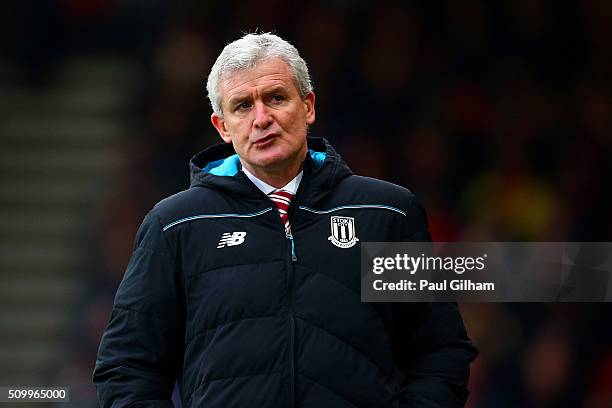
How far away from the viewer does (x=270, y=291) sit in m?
1.85

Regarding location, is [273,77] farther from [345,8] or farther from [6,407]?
[345,8]

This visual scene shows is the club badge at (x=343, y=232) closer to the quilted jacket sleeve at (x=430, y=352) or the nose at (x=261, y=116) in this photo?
the quilted jacket sleeve at (x=430, y=352)

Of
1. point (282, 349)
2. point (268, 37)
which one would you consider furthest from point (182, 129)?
point (282, 349)

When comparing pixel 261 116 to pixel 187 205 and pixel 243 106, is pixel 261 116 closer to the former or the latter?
pixel 243 106

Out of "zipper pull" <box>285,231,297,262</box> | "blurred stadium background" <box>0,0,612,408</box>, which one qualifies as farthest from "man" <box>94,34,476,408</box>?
"blurred stadium background" <box>0,0,612,408</box>

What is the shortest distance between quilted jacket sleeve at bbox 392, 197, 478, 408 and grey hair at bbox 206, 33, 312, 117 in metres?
0.36

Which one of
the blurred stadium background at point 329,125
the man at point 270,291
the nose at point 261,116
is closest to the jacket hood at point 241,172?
the man at point 270,291

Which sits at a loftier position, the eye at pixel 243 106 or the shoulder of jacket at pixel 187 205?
the eye at pixel 243 106

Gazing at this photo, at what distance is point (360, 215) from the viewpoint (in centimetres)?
197

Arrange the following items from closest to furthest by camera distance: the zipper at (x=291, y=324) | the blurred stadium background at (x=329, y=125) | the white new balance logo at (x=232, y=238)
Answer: the zipper at (x=291, y=324), the white new balance logo at (x=232, y=238), the blurred stadium background at (x=329, y=125)

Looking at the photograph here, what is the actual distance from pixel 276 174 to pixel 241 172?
0.22ft

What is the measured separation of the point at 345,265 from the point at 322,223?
93 mm

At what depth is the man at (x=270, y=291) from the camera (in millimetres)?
1827

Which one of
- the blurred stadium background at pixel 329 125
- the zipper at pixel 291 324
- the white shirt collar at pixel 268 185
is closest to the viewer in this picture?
the zipper at pixel 291 324
